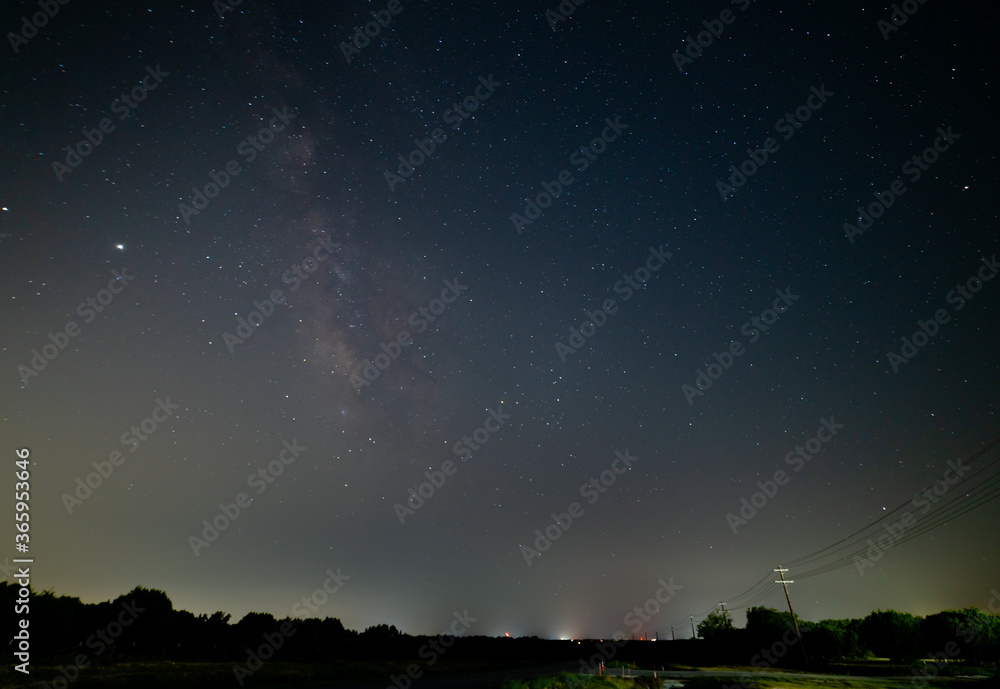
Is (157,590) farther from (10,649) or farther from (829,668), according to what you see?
(829,668)

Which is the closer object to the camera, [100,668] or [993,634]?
[100,668]

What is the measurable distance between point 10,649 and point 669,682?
5197cm

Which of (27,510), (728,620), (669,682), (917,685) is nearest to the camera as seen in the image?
(27,510)

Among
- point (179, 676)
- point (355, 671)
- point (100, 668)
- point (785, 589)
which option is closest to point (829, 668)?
point (785, 589)

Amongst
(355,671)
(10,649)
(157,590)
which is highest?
(157,590)

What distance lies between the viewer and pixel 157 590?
2864 inches
